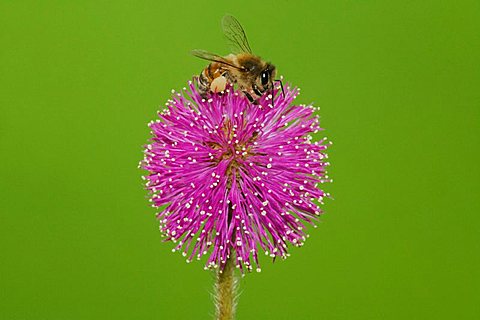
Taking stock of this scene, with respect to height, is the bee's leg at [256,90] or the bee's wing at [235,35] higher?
the bee's wing at [235,35]

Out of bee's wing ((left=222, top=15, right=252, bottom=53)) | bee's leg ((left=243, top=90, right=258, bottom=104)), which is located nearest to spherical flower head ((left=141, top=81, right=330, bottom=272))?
bee's leg ((left=243, top=90, right=258, bottom=104))

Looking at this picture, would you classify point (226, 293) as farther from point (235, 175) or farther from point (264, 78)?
point (264, 78)

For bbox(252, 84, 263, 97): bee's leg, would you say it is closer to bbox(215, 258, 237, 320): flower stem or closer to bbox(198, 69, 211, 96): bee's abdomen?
bbox(198, 69, 211, 96): bee's abdomen

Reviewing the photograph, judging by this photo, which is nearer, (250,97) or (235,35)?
(250,97)

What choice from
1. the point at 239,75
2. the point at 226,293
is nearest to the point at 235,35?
the point at 239,75

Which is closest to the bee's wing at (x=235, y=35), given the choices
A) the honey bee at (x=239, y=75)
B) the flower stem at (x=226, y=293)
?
the honey bee at (x=239, y=75)

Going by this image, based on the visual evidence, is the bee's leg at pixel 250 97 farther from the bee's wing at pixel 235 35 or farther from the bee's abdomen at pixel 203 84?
the bee's wing at pixel 235 35

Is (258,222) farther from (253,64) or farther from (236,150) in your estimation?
(253,64)
